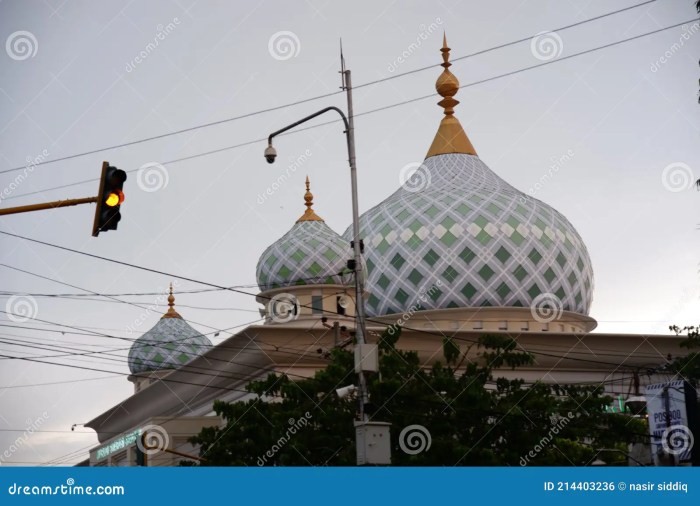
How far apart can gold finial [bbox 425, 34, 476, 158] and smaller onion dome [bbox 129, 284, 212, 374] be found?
10412mm

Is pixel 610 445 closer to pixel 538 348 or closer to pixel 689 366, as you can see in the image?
pixel 689 366

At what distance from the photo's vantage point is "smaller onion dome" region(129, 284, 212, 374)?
1858 inches

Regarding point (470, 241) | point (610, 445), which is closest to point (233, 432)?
point (610, 445)

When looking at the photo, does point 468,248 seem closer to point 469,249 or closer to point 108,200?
point 469,249

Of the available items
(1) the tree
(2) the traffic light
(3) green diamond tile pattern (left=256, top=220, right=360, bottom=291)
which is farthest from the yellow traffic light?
(3) green diamond tile pattern (left=256, top=220, right=360, bottom=291)

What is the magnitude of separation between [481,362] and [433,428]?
423 inches

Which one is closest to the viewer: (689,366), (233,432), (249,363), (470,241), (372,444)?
(372,444)

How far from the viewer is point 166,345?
47.7m

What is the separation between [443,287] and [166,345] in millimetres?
12147

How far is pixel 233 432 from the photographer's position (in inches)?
994

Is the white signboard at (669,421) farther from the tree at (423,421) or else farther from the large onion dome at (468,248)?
the large onion dome at (468,248)

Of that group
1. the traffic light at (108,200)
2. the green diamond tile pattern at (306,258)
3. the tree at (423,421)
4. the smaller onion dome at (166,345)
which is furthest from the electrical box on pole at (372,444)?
the smaller onion dome at (166,345)

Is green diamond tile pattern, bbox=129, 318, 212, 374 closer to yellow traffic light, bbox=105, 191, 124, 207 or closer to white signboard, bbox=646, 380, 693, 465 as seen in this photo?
white signboard, bbox=646, 380, 693, 465

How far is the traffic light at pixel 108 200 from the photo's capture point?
14.5 meters
